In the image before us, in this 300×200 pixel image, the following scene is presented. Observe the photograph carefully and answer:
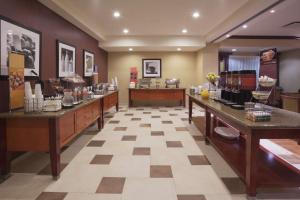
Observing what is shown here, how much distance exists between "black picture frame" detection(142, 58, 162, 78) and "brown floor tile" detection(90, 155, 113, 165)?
21.7 ft

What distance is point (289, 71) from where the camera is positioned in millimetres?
10578

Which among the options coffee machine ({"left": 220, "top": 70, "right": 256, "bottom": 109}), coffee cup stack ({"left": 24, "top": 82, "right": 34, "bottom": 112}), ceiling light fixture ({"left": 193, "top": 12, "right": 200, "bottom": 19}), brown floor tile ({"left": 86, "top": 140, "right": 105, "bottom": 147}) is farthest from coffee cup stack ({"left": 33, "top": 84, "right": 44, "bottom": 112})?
ceiling light fixture ({"left": 193, "top": 12, "right": 200, "bottom": 19})

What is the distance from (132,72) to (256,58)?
6546 mm

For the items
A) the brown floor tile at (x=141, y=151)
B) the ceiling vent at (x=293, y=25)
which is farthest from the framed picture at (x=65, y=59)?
the ceiling vent at (x=293, y=25)

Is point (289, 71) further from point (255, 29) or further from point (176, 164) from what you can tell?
point (176, 164)

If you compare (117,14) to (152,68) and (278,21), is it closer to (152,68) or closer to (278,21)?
(278,21)

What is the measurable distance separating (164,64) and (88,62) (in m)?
3.79

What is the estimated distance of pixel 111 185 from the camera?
2525mm

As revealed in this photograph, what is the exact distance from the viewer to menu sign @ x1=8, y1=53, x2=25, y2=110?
266cm

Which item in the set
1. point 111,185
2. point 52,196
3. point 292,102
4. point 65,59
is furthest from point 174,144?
point 292,102

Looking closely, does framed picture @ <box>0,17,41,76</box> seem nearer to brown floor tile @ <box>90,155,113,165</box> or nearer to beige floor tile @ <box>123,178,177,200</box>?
brown floor tile @ <box>90,155,113,165</box>

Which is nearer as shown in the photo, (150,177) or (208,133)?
(150,177)

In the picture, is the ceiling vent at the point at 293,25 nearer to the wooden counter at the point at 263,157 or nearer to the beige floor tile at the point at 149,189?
the wooden counter at the point at 263,157

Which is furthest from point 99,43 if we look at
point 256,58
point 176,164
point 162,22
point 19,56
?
point 256,58
